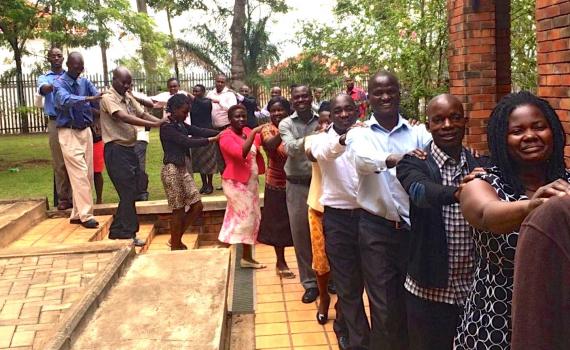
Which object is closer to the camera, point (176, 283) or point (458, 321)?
point (458, 321)

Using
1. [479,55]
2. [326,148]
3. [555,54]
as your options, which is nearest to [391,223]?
[326,148]

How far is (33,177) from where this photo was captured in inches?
420

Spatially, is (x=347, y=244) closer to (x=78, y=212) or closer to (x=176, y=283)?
(x=176, y=283)

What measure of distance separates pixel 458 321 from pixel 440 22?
14.1 feet

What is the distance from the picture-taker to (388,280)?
3537 millimetres

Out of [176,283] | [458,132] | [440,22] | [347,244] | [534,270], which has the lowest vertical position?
[176,283]

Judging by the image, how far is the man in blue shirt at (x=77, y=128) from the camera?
20.4ft

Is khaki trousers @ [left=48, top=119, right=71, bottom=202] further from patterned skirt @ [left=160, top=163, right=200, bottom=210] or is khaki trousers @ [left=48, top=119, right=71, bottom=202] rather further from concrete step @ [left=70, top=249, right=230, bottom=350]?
concrete step @ [left=70, top=249, right=230, bottom=350]

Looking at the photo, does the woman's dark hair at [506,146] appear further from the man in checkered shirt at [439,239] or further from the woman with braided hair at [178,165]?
the woman with braided hair at [178,165]

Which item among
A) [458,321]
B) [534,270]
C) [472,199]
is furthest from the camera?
[458,321]

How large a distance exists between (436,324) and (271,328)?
2020 millimetres

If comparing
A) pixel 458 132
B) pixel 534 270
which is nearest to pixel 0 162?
pixel 458 132

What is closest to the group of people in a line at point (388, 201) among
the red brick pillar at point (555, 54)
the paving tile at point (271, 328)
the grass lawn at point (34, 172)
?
the paving tile at point (271, 328)

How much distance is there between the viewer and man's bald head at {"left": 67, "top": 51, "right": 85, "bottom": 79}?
626cm
